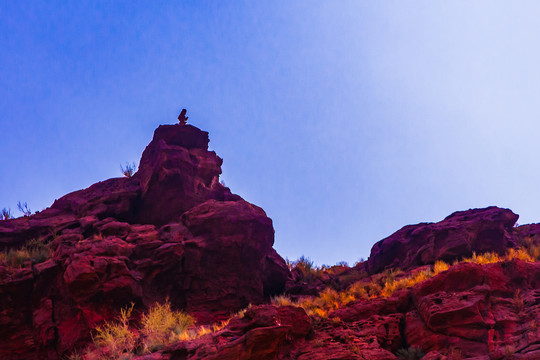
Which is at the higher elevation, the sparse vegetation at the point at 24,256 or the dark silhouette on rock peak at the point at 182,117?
the dark silhouette on rock peak at the point at 182,117

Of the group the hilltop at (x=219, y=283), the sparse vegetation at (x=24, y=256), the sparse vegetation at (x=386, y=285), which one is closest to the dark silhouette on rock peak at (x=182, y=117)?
the hilltop at (x=219, y=283)

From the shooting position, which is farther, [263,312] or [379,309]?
[379,309]

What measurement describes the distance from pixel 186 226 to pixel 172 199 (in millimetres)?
2859

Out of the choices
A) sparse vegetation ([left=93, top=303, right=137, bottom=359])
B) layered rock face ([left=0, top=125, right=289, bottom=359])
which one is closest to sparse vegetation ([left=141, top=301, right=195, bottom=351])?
sparse vegetation ([left=93, top=303, right=137, bottom=359])

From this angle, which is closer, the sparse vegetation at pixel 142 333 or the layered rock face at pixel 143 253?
the sparse vegetation at pixel 142 333

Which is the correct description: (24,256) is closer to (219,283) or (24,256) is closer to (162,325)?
(162,325)

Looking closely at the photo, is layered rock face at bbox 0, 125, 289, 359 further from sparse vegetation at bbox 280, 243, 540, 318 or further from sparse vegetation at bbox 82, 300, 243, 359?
sparse vegetation at bbox 280, 243, 540, 318

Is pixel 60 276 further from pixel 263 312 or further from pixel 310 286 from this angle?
pixel 310 286

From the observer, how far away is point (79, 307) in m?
14.2

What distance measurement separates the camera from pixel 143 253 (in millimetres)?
16875

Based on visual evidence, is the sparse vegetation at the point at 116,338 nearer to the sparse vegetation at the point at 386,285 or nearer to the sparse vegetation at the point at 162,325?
the sparse vegetation at the point at 162,325

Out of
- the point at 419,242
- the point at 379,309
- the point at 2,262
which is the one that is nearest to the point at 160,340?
the point at 379,309

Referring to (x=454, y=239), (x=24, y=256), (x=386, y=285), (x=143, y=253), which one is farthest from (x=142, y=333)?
(x=454, y=239)

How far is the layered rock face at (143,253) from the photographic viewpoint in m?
14.0
